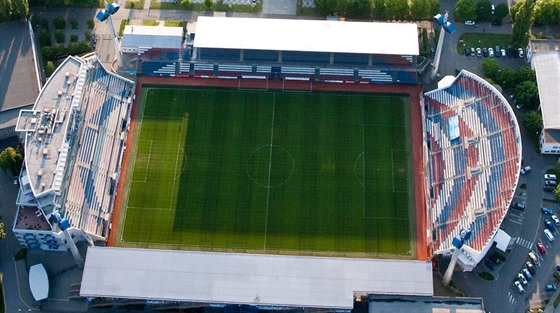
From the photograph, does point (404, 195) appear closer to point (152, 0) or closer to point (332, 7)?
point (332, 7)

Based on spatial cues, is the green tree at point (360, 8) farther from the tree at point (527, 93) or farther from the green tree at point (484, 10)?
the tree at point (527, 93)

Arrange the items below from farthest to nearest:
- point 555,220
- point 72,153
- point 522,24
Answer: point 522,24
point 555,220
point 72,153

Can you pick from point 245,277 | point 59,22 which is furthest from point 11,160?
point 245,277

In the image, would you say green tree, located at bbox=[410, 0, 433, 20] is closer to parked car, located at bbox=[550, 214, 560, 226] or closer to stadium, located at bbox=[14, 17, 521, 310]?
stadium, located at bbox=[14, 17, 521, 310]

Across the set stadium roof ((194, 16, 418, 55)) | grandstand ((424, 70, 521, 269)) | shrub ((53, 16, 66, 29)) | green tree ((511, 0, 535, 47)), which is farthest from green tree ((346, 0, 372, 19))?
shrub ((53, 16, 66, 29))

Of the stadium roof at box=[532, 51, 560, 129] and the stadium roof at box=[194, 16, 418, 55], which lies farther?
the stadium roof at box=[194, 16, 418, 55]

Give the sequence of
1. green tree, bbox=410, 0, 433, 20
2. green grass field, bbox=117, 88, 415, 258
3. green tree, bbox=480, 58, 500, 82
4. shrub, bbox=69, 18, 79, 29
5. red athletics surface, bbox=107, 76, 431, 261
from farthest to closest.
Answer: shrub, bbox=69, 18, 79, 29 < green tree, bbox=410, 0, 433, 20 < green tree, bbox=480, 58, 500, 82 < red athletics surface, bbox=107, 76, 431, 261 < green grass field, bbox=117, 88, 415, 258

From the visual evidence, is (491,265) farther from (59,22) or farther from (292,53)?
(59,22)
